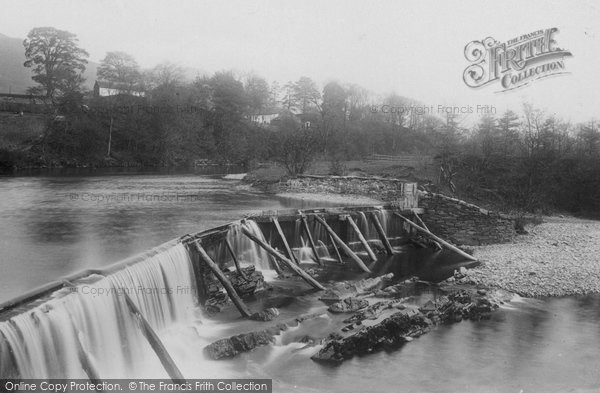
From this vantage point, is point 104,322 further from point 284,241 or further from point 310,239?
point 310,239

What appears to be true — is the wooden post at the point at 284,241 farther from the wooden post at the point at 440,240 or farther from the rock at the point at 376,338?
the rock at the point at 376,338

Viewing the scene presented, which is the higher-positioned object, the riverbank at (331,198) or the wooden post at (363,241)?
the riverbank at (331,198)

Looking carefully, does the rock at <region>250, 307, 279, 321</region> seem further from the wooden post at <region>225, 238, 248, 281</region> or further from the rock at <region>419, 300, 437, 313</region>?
the rock at <region>419, 300, 437, 313</region>

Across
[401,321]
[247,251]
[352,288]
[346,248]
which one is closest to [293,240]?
[346,248]

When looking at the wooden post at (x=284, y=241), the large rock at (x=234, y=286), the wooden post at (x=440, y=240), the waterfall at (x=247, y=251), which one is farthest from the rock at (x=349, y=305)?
the wooden post at (x=440, y=240)

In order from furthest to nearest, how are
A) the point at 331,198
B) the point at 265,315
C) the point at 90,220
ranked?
1. the point at 331,198
2. the point at 90,220
3. the point at 265,315
